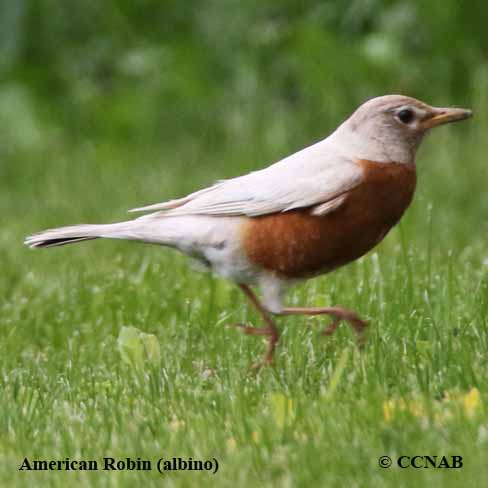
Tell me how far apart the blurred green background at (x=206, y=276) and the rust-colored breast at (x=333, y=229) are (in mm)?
286

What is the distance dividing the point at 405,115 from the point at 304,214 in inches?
19.7

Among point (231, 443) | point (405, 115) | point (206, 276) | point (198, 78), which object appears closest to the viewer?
point (231, 443)

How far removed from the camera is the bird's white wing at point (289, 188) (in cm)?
412

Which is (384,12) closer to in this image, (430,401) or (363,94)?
(363,94)

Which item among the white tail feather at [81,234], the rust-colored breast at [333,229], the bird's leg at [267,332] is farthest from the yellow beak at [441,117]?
the white tail feather at [81,234]

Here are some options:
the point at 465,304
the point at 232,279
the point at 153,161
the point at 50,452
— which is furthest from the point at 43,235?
the point at 153,161

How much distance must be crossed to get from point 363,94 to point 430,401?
5310 mm

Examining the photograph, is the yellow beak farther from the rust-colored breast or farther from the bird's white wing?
the bird's white wing

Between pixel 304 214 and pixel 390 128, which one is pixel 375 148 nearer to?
pixel 390 128

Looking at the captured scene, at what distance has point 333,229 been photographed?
4.10 m

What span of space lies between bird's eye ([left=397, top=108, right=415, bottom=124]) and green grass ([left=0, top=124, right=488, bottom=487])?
21.7 inches

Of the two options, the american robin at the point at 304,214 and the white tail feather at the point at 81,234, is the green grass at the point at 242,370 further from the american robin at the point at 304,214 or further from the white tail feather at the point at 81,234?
the white tail feather at the point at 81,234

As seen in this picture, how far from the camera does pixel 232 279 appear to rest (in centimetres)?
434

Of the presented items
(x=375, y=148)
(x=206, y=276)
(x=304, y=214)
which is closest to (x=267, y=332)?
(x=304, y=214)
